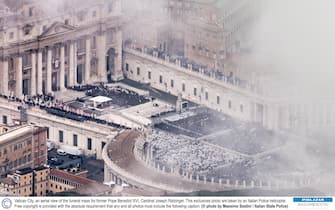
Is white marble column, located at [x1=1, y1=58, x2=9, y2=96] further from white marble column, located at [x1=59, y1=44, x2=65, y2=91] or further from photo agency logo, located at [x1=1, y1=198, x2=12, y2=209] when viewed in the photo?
photo agency logo, located at [x1=1, y1=198, x2=12, y2=209]

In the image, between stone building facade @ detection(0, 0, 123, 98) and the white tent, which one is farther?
stone building facade @ detection(0, 0, 123, 98)

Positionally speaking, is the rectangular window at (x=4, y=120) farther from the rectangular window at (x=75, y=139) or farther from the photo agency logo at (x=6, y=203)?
the photo agency logo at (x=6, y=203)

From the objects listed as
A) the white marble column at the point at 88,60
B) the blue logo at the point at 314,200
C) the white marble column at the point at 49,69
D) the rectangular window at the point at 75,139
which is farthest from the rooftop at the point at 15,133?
the blue logo at the point at 314,200

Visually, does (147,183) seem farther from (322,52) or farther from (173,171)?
(322,52)

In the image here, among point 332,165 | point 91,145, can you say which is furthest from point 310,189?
point 91,145

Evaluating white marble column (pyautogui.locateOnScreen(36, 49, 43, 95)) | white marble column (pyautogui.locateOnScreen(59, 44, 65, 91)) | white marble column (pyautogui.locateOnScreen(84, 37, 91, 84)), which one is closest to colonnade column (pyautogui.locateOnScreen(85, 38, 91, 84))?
white marble column (pyautogui.locateOnScreen(84, 37, 91, 84))

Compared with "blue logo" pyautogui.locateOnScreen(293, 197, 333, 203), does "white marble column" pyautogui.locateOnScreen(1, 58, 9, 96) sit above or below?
below

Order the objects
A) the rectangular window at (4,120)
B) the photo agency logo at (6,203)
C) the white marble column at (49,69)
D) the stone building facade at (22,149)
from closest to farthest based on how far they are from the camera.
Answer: the photo agency logo at (6,203), the stone building facade at (22,149), the rectangular window at (4,120), the white marble column at (49,69)

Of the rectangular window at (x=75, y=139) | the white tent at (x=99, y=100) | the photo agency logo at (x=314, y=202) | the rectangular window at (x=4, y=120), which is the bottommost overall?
the rectangular window at (x=75, y=139)

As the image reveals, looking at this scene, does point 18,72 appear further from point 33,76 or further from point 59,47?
point 59,47
